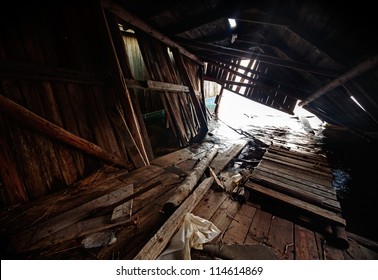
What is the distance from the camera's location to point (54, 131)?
262 centimetres

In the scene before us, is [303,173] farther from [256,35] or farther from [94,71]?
[94,71]

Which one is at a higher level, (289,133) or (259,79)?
(259,79)

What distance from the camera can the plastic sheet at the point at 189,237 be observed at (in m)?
1.84

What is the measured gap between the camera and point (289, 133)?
316 inches

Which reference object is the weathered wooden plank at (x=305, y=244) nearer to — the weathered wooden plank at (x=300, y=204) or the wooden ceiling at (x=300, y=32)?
the weathered wooden plank at (x=300, y=204)

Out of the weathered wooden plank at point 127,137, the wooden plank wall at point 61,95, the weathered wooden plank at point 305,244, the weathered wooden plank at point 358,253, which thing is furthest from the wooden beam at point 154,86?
the weathered wooden plank at point 358,253

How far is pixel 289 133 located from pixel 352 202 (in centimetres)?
452

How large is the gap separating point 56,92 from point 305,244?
14.0ft

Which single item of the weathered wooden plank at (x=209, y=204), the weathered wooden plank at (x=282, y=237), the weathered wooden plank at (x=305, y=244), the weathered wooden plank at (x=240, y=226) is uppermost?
the weathered wooden plank at (x=305, y=244)

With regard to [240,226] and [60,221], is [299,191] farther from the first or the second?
[60,221]

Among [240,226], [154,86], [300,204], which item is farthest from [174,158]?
[300,204]

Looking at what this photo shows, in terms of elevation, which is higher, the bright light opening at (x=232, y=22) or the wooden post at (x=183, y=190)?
the bright light opening at (x=232, y=22)

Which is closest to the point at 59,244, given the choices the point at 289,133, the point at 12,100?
the point at 12,100

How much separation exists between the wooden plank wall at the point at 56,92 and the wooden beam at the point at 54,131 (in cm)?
10
